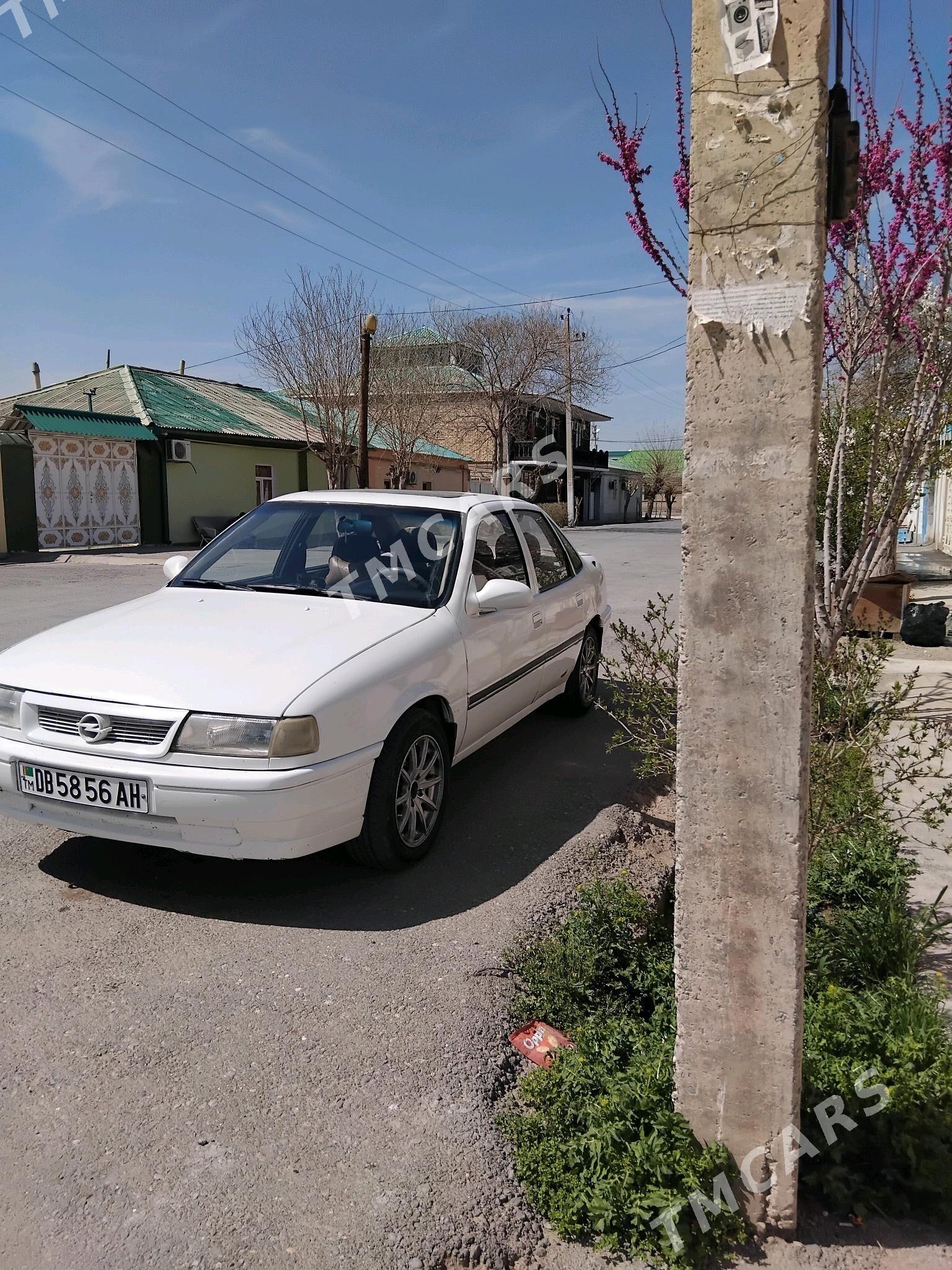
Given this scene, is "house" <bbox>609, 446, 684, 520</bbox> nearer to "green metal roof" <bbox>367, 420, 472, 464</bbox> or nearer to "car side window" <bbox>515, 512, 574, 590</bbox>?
"green metal roof" <bbox>367, 420, 472, 464</bbox>

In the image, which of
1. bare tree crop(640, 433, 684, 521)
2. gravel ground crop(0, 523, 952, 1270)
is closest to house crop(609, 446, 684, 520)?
bare tree crop(640, 433, 684, 521)

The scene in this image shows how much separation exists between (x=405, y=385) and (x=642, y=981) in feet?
99.6

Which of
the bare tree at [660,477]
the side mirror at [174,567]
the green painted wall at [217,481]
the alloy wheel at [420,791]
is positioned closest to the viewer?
the alloy wheel at [420,791]

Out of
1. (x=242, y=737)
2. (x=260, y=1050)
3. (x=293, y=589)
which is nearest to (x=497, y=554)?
(x=293, y=589)

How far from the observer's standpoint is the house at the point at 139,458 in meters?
21.9

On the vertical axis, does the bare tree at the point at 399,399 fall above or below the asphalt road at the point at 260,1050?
above

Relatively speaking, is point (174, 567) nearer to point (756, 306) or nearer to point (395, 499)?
point (395, 499)

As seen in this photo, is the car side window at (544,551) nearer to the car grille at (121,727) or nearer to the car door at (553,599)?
the car door at (553,599)

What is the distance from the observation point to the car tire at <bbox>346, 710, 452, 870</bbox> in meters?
3.84

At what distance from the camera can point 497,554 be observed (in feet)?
17.4

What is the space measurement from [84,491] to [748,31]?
78.3 feet

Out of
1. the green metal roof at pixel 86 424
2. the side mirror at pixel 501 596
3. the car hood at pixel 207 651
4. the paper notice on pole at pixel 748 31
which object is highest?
the green metal roof at pixel 86 424

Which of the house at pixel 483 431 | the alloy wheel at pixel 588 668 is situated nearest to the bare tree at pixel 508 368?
the house at pixel 483 431

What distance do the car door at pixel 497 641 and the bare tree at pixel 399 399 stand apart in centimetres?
2670
